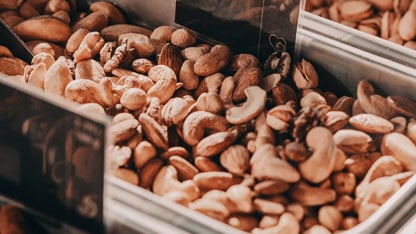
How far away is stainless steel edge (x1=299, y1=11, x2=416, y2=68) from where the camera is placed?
1242mm

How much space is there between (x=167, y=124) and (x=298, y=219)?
0.26 meters

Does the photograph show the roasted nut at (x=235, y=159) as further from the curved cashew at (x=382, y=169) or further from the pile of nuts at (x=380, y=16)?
the pile of nuts at (x=380, y=16)

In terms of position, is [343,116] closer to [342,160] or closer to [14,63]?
[342,160]

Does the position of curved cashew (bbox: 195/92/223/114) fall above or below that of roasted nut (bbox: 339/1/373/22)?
above

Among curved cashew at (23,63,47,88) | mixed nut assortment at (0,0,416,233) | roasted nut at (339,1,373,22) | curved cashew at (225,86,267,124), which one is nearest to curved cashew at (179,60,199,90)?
mixed nut assortment at (0,0,416,233)

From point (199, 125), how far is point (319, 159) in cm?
21

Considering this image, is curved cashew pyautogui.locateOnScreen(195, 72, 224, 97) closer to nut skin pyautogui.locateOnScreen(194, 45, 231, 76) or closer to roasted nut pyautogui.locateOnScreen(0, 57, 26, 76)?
nut skin pyautogui.locateOnScreen(194, 45, 231, 76)

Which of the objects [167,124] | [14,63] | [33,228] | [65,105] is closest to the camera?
[65,105]

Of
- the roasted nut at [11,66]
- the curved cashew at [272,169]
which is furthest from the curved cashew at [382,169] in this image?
the roasted nut at [11,66]

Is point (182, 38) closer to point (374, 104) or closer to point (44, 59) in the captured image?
point (44, 59)

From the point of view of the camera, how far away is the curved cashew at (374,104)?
1.15 meters

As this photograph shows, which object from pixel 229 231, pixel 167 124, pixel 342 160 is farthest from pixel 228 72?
pixel 229 231

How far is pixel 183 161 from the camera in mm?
1002

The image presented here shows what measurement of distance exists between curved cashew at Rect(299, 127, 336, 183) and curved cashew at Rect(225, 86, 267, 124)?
14 centimetres
